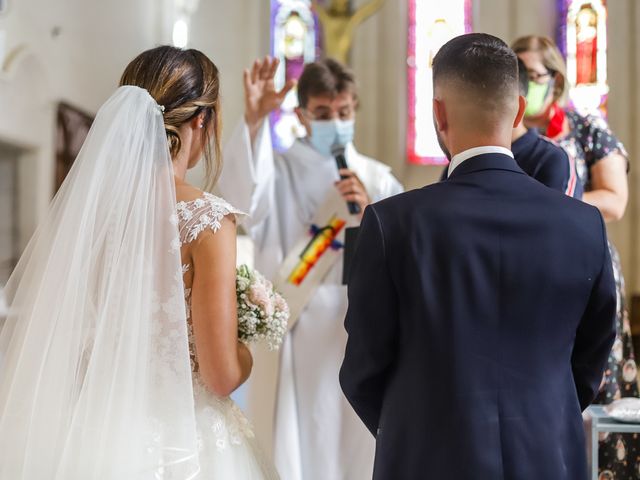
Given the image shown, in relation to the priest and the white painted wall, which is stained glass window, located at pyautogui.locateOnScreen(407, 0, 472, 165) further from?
the priest

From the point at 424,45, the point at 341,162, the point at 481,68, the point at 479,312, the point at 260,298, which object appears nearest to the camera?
the point at 479,312

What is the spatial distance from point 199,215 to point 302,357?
1.68 metres

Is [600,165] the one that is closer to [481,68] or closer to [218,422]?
[481,68]

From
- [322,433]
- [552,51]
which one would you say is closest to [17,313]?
[322,433]

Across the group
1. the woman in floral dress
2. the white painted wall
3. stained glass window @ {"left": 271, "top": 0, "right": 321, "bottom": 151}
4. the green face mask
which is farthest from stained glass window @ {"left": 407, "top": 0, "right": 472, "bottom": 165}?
the green face mask

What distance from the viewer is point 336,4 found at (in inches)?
372

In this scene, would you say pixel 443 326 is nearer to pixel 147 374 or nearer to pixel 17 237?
pixel 147 374

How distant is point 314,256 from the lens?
3742 mm

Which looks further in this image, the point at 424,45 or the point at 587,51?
the point at 424,45

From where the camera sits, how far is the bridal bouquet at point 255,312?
228 centimetres

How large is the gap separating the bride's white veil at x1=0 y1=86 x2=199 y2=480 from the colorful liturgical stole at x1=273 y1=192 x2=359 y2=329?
→ 1643mm

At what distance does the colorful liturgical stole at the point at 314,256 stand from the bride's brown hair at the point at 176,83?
1.51 m

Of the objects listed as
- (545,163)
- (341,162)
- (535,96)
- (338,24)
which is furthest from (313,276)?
(338,24)

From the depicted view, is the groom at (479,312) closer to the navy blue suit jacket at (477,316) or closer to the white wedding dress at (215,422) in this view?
the navy blue suit jacket at (477,316)
